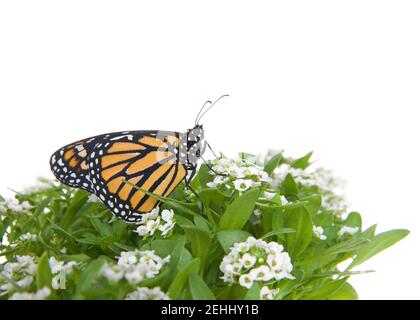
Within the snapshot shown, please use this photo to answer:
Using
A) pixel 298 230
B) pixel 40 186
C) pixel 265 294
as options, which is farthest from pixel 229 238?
pixel 40 186

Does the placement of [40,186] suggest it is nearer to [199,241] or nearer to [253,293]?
[199,241]

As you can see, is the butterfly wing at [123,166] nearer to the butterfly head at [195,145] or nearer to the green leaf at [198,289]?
the butterfly head at [195,145]

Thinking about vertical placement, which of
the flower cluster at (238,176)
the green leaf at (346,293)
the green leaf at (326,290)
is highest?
the flower cluster at (238,176)

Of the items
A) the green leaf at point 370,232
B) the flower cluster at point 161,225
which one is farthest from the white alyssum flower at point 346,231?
the flower cluster at point 161,225

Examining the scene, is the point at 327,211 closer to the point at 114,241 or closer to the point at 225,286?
the point at 225,286

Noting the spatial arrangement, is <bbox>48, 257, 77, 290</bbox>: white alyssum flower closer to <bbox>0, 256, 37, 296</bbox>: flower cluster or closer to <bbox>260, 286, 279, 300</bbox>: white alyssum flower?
<bbox>0, 256, 37, 296</bbox>: flower cluster
